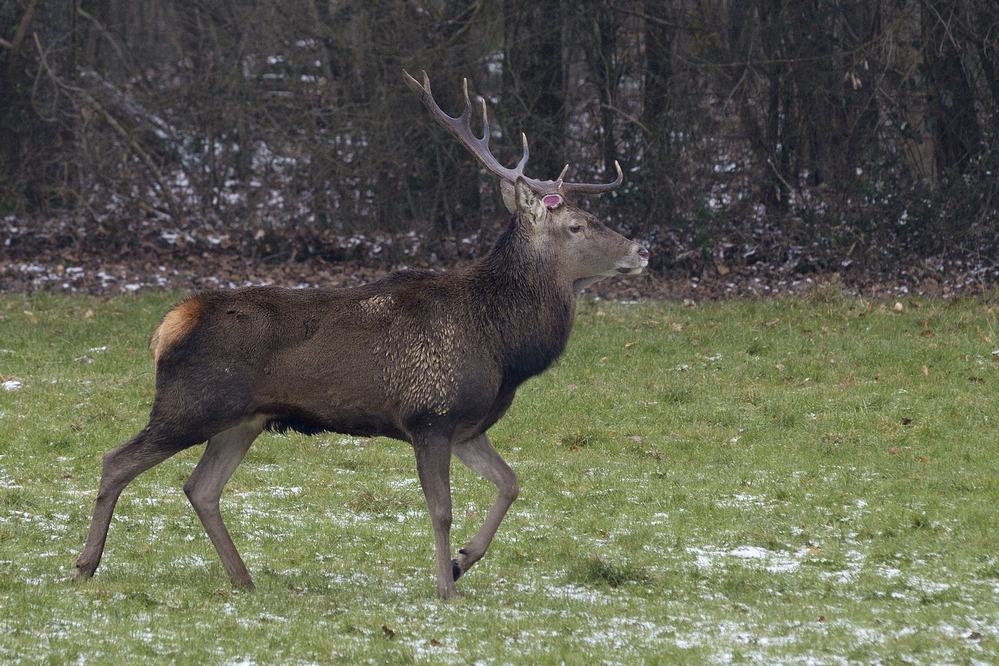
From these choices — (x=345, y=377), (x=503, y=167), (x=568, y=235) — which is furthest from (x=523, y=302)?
(x=503, y=167)

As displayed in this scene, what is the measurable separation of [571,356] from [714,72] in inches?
271

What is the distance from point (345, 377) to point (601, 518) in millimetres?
2579

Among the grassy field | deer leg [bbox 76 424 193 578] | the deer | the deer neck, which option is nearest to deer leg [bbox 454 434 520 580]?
the deer

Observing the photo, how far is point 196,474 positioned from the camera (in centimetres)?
829

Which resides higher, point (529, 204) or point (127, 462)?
point (529, 204)

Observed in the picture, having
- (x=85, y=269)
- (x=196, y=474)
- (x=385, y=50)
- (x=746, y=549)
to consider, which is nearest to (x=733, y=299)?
(x=385, y=50)

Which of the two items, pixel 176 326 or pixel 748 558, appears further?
pixel 748 558

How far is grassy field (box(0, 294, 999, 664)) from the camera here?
674 centimetres

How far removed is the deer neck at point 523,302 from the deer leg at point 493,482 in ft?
1.51

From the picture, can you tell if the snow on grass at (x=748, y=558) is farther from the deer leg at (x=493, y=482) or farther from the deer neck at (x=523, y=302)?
the deer neck at (x=523, y=302)

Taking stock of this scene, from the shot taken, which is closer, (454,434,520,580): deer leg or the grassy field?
the grassy field

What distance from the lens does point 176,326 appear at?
796 centimetres

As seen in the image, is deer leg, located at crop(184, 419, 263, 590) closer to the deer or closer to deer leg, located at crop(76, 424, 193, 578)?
the deer

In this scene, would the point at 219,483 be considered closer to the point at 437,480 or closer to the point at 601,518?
the point at 437,480
